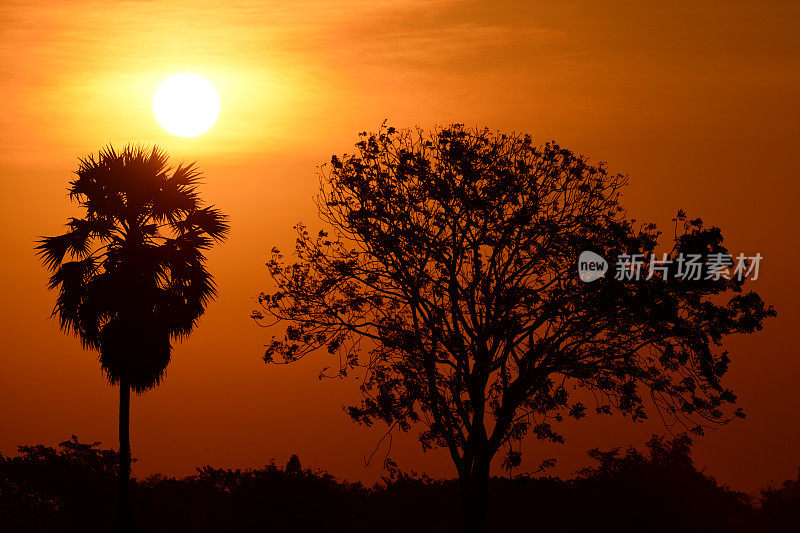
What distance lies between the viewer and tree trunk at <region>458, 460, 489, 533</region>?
29.6m

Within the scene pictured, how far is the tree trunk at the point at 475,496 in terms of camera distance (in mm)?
29641

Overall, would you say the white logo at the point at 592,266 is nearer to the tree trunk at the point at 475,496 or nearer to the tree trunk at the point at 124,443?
the tree trunk at the point at 475,496

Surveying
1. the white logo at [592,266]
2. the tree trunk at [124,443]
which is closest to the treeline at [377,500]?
the tree trunk at [124,443]

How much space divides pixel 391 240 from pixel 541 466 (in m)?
7.64

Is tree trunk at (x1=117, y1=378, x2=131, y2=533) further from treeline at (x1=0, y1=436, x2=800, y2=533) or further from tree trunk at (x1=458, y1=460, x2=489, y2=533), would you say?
tree trunk at (x1=458, y1=460, x2=489, y2=533)

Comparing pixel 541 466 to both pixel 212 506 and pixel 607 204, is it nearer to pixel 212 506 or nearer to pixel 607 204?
pixel 607 204

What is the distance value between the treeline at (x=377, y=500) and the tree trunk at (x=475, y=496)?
5778 mm

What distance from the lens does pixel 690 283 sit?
28.0 metres

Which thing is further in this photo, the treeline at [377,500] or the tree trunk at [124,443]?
the treeline at [377,500]

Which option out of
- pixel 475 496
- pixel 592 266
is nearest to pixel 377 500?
pixel 475 496

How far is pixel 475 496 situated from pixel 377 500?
9.02m

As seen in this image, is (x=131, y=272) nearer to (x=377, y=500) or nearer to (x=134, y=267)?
(x=134, y=267)

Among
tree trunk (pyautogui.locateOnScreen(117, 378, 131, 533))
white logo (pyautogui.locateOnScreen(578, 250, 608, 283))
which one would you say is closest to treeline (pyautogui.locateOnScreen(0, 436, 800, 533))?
tree trunk (pyautogui.locateOnScreen(117, 378, 131, 533))

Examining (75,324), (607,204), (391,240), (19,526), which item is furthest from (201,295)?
(607,204)
